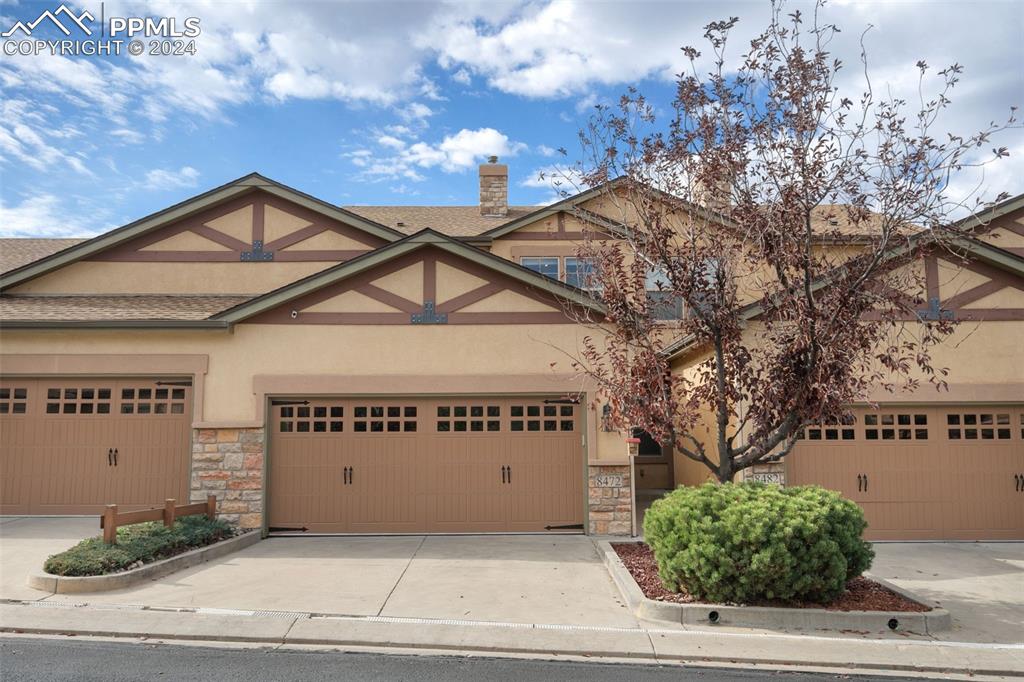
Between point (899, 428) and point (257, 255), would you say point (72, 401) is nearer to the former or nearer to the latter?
point (257, 255)

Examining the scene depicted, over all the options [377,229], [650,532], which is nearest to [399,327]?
[377,229]

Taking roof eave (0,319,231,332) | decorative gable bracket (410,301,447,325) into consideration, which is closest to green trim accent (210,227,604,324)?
roof eave (0,319,231,332)

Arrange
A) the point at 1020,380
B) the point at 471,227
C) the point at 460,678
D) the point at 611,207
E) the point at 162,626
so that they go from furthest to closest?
the point at 471,227 → the point at 611,207 → the point at 1020,380 → the point at 162,626 → the point at 460,678

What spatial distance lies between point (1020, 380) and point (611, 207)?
8.34 metres

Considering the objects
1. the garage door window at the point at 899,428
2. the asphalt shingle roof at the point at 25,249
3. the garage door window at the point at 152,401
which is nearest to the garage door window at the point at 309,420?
the garage door window at the point at 152,401

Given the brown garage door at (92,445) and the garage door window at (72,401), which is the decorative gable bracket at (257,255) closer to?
the brown garage door at (92,445)

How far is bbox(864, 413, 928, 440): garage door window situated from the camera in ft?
38.6

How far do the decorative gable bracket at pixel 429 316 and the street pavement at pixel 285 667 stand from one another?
636cm

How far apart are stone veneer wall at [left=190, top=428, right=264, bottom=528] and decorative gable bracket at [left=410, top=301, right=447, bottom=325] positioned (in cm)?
314

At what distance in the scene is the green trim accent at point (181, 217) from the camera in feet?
47.1

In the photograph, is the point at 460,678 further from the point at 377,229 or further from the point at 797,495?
the point at 377,229

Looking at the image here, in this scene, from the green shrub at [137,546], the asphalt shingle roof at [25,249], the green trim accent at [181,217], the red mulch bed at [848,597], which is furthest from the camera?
the asphalt shingle roof at [25,249]

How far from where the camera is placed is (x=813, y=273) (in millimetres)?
8367

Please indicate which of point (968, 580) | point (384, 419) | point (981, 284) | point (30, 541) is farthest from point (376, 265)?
point (981, 284)
